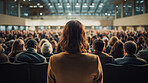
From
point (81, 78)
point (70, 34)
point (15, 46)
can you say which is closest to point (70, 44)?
point (70, 34)

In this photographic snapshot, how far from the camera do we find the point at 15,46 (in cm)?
517

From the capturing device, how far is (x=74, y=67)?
1.96 metres

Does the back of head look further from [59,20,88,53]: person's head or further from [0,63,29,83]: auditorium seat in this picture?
[59,20,88,53]: person's head

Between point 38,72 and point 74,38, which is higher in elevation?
point 74,38

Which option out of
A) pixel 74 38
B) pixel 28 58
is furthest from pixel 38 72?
pixel 74 38

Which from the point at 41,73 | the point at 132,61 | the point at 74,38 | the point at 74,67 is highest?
the point at 74,38

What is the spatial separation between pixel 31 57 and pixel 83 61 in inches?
92.2

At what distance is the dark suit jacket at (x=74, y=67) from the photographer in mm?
1958

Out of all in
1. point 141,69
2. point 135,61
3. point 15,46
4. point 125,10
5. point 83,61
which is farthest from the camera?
point 125,10

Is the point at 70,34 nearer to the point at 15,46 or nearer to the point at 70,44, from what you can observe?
the point at 70,44

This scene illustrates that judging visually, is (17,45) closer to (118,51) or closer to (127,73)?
(118,51)

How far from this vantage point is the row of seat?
3381 millimetres

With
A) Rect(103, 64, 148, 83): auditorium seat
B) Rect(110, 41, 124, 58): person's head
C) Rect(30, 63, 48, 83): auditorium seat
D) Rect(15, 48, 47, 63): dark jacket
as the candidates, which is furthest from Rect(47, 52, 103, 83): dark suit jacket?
Rect(110, 41, 124, 58): person's head

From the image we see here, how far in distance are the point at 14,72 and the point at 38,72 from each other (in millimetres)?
506
